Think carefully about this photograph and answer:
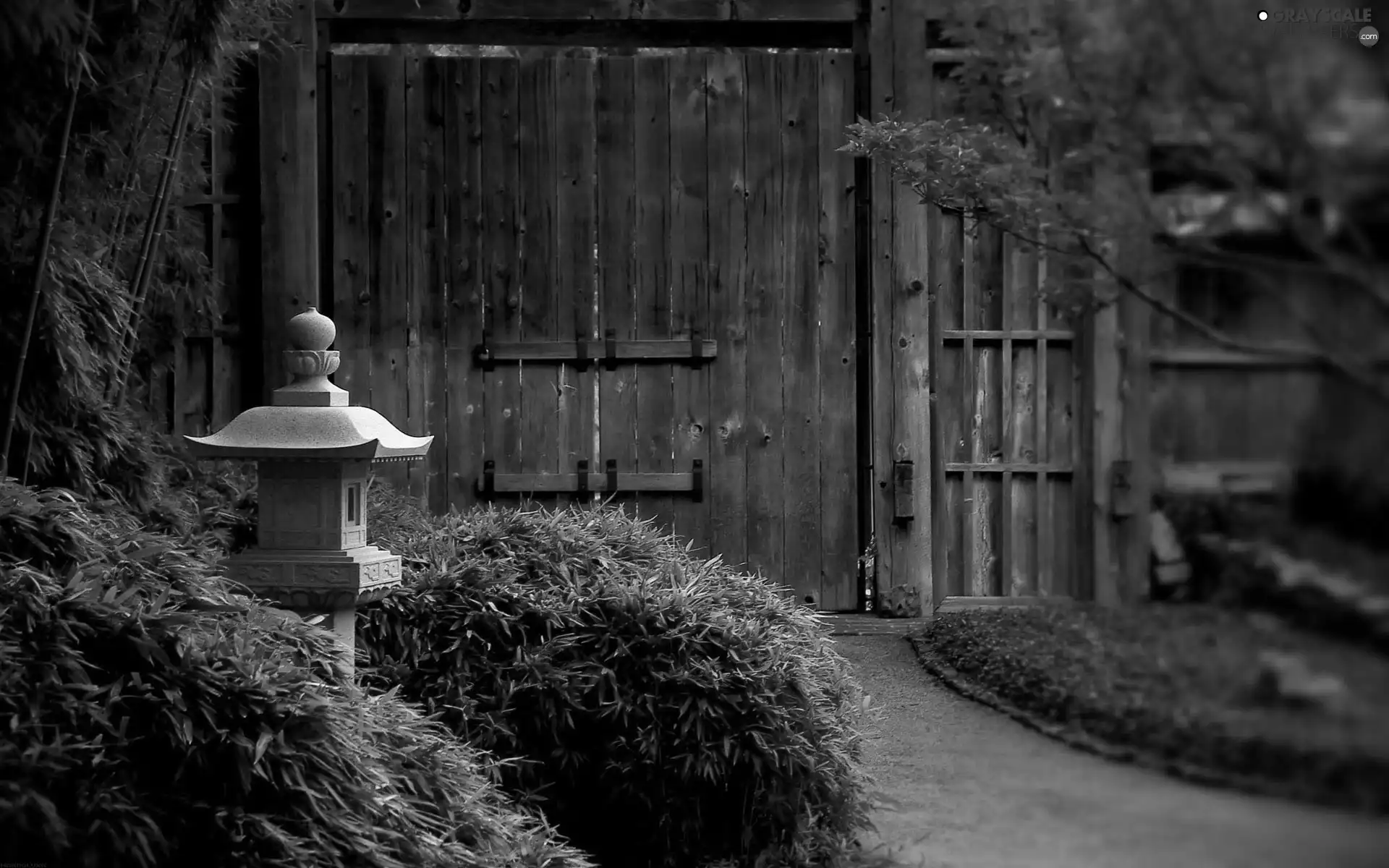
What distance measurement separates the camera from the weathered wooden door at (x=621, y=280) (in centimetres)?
460

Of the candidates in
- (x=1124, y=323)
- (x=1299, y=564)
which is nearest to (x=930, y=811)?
(x=1124, y=323)

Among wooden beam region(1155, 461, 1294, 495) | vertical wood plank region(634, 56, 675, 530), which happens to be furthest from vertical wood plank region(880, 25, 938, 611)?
wooden beam region(1155, 461, 1294, 495)

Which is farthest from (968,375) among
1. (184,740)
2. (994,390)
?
(184,740)

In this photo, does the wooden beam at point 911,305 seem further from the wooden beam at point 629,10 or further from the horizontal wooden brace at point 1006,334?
the wooden beam at point 629,10

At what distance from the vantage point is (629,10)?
15.2ft

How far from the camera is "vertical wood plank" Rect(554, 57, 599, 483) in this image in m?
4.61

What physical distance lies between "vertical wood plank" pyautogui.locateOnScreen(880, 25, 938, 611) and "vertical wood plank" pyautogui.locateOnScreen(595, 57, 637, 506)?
96cm

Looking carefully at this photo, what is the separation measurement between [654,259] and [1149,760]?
3.92 metres

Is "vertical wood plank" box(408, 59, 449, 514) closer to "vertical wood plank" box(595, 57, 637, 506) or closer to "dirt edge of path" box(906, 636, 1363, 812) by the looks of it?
"vertical wood plank" box(595, 57, 637, 506)

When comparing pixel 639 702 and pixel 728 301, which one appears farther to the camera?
pixel 728 301

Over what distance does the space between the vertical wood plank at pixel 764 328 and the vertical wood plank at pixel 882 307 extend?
35 cm

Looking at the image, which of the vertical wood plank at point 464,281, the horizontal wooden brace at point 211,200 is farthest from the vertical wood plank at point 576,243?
the horizontal wooden brace at point 211,200

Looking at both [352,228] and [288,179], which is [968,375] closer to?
[352,228]

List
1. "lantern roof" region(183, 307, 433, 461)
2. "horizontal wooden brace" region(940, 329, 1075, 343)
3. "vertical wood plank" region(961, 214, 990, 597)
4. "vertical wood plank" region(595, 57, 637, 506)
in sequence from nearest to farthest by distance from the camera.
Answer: "lantern roof" region(183, 307, 433, 461) → "horizontal wooden brace" region(940, 329, 1075, 343) → "vertical wood plank" region(961, 214, 990, 597) → "vertical wood plank" region(595, 57, 637, 506)
